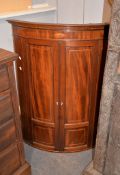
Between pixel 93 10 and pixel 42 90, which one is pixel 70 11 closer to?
pixel 93 10

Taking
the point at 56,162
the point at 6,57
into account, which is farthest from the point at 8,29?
the point at 56,162

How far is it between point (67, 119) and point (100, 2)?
1153mm

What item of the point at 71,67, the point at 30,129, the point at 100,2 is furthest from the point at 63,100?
the point at 100,2

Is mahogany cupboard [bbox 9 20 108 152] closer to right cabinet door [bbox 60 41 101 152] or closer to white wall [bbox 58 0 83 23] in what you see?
right cabinet door [bbox 60 41 101 152]

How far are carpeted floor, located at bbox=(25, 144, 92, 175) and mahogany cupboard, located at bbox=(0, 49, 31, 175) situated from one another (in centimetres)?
23

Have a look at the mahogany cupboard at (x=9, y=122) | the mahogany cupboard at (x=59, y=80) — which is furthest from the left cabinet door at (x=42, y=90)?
the mahogany cupboard at (x=9, y=122)

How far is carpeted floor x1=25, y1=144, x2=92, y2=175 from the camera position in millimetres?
2025

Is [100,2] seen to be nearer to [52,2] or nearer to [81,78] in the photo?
[52,2]

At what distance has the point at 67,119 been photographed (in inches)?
80.1

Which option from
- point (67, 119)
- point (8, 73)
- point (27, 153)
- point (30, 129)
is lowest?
point (27, 153)

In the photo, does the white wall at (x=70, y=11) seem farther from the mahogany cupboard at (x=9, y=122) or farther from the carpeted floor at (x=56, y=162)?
the carpeted floor at (x=56, y=162)

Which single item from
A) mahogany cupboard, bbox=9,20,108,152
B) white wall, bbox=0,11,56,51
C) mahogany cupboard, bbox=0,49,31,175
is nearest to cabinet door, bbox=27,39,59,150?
mahogany cupboard, bbox=9,20,108,152

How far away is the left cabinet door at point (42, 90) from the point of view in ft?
5.85

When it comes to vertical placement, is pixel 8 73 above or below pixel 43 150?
above
